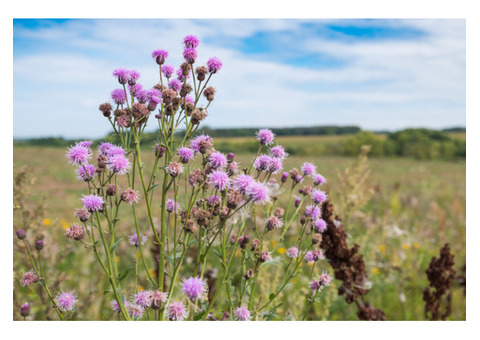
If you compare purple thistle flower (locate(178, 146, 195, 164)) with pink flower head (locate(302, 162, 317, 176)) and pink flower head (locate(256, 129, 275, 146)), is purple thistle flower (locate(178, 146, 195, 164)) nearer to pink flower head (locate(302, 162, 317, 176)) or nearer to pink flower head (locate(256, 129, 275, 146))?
pink flower head (locate(256, 129, 275, 146))

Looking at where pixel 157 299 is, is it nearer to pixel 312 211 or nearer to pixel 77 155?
pixel 77 155

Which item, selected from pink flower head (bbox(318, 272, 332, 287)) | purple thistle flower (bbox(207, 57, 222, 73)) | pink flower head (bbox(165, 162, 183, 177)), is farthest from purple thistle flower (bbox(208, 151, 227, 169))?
pink flower head (bbox(318, 272, 332, 287))

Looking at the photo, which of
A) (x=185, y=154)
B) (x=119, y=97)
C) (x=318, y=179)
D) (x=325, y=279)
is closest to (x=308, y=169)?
(x=318, y=179)

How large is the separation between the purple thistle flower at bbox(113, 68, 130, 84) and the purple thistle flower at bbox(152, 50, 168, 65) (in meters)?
0.13

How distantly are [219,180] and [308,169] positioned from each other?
52cm

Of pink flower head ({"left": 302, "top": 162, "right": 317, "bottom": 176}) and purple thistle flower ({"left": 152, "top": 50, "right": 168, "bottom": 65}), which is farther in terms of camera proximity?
pink flower head ({"left": 302, "top": 162, "right": 317, "bottom": 176})

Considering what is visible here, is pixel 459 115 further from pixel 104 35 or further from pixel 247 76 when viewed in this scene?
pixel 104 35

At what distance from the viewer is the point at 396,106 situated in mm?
3166

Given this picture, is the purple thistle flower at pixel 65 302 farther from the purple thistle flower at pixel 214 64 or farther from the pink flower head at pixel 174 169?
the purple thistle flower at pixel 214 64

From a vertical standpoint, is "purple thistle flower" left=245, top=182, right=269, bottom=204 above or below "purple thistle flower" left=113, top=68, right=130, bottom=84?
below

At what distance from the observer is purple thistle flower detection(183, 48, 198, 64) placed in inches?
57.3

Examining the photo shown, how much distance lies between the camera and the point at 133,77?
4.84 feet
